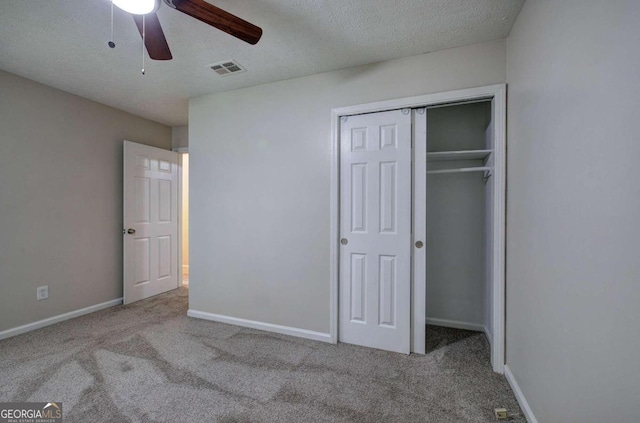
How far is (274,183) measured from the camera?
9.71 ft

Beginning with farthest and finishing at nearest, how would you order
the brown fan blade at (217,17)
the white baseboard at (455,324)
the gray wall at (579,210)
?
the white baseboard at (455,324) < the brown fan blade at (217,17) < the gray wall at (579,210)

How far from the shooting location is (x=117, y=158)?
3.77 m

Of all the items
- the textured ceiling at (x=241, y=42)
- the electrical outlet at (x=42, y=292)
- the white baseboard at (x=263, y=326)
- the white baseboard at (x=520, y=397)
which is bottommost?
the white baseboard at (x=263, y=326)

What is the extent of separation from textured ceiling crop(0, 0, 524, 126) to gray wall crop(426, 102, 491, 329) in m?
0.89

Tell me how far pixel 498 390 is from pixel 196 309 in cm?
294

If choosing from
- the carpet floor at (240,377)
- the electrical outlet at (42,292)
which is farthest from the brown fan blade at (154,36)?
the electrical outlet at (42,292)

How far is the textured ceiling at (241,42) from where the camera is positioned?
188 cm

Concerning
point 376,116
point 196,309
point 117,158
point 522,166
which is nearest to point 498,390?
point 522,166

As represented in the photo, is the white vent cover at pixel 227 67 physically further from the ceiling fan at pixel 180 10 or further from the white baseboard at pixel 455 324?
the white baseboard at pixel 455 324

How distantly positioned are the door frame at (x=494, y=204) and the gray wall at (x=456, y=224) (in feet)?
2.33

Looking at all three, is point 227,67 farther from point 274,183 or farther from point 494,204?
point 494,204

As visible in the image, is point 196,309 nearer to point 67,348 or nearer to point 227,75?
point 67,348

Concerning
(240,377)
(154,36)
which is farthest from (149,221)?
(154,36)

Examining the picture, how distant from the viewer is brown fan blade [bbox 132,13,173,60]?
1.51m
